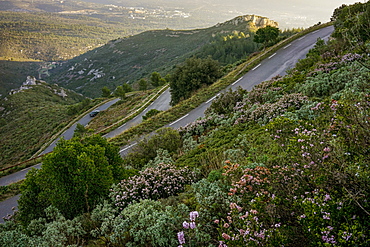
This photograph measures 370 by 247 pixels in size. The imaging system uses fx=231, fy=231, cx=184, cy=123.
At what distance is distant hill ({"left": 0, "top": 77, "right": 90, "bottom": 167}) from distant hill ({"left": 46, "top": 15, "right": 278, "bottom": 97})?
34.4 metres

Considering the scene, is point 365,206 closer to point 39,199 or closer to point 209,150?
point 209,150

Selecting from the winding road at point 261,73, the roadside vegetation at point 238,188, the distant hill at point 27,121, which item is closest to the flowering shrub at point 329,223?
the roadside vegetation at point 238,188

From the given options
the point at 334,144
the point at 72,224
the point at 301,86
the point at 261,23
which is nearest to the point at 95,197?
the point at 72,224

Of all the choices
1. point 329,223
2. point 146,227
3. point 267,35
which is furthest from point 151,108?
point 329,223

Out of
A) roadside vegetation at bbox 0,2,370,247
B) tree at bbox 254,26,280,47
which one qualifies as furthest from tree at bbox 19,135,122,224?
tree at bbox 254,26,280,47

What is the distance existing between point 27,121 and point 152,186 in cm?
6203

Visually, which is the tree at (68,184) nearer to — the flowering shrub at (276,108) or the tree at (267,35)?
the flowering shrub at (276,108)

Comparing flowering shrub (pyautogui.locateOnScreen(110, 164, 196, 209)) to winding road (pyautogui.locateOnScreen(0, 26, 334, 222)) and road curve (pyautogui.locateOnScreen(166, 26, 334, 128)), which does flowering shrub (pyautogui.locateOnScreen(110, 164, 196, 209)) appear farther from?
road curve (pyautogui.locateOnScreen(166, 26, 334, 128))

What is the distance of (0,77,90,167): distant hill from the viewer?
39.0m

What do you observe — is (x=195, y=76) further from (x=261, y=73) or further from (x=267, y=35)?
(x=267, y=35)

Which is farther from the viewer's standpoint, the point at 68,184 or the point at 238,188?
the point at 68,184

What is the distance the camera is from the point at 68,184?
5.00m

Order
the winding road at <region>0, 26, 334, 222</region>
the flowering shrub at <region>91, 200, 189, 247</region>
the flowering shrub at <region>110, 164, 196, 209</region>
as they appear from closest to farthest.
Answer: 1. the flowering shrub at <region>91, 200, 189, 247</region>
2. the flowering shrub at <region>110, 164, 196, 209</region>
3. the winding road at <region>0, 26, 334, 222</region>

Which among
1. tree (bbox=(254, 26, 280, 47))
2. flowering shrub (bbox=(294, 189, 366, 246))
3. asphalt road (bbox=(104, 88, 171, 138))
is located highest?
tree (bbox=(254, 26, 280, 47))
